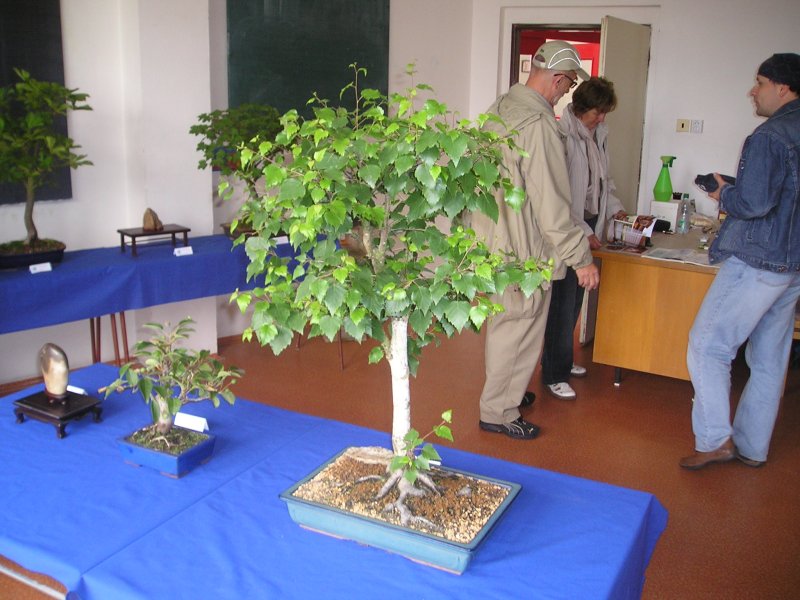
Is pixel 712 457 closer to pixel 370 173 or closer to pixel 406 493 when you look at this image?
pixel 406 493

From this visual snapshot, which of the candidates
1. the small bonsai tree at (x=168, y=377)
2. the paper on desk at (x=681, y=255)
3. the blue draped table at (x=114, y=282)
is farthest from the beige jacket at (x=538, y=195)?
the small bonsai tree at (x=168, y=377)

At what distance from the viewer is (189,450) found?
1.58m

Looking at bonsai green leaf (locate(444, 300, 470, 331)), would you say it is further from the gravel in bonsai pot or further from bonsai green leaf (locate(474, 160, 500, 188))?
the gravel in bonsai pot

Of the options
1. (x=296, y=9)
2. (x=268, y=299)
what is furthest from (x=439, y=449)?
(x=296, y=9)

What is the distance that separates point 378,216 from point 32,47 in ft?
9.88

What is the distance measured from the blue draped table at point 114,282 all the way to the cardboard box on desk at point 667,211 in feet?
7.42

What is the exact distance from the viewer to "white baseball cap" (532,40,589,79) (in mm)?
2967

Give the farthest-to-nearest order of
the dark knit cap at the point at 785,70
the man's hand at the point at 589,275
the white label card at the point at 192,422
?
the man's hand at the point at 589,275, the dark knit cap at the point at 785,70, the white label card at the point at 192,422

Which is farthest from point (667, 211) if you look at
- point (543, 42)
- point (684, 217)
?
point (543, 42)

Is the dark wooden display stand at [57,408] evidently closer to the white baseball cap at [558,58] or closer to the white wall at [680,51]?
the white baseball cap at [558,58]

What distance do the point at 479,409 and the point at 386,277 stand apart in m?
2.44

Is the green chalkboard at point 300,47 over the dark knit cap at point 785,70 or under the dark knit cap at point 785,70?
over

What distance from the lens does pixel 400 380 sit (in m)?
1.48

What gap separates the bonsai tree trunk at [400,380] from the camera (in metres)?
1.46
